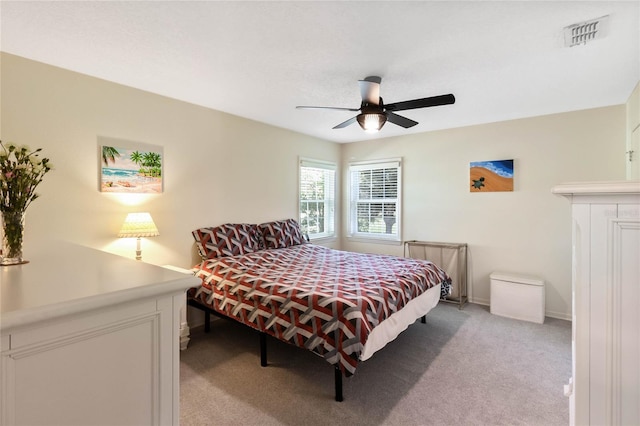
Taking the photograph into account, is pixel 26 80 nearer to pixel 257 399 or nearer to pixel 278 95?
pixel 278 95

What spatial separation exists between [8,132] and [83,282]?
8.06 ft

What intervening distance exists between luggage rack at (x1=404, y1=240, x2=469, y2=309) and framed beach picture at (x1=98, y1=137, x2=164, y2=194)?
3625 mm

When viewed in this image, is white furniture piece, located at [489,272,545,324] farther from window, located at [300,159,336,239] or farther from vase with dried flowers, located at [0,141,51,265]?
vase with dried flowers, located at [0,141,51,265]

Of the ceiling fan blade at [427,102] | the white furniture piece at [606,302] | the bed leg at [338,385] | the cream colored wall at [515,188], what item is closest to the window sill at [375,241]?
the cream colored wall at [515,188]

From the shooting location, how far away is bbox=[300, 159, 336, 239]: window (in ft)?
16.3

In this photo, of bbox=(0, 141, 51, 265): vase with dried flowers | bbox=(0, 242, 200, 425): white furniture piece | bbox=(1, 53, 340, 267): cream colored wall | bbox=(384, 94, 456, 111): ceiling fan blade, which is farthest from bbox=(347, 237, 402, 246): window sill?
bbox=(0, 141, 51, 265): vase with dried flowers

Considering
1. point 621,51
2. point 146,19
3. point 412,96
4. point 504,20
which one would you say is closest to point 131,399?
point 146,19

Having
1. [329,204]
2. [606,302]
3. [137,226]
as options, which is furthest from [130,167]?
[606,302]

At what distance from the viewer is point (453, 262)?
427cm

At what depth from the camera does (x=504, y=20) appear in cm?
188

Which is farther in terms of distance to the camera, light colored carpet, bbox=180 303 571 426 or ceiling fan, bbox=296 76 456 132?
ceiling fan, bbox=296 76 456 132

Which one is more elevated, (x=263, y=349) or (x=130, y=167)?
(x=130, y=167)

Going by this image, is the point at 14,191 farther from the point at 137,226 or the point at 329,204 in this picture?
→ the point at 329,204

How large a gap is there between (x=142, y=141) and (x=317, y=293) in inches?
92.4
